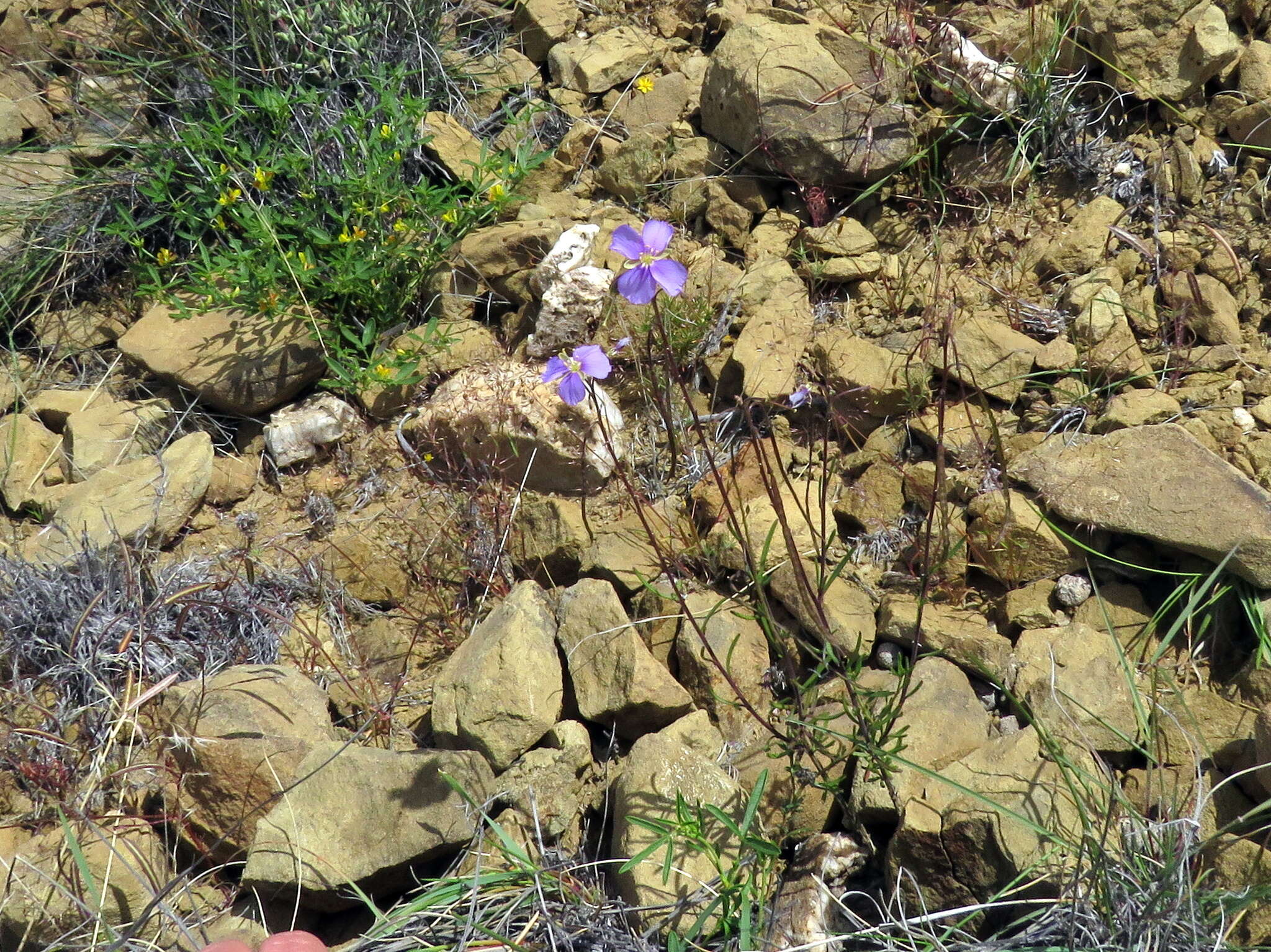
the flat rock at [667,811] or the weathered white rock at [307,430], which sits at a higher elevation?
the weathered white rock at [307,430]

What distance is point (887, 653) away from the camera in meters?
2.33

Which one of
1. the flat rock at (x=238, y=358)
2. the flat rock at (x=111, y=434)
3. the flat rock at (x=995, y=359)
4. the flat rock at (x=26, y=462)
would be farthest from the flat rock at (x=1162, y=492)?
the flat rock at (x=26, y=462)

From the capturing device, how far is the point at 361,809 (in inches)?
84.0

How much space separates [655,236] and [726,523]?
0.87 m

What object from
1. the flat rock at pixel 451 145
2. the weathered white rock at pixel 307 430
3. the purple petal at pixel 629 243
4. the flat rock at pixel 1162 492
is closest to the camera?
the purple petal at pixel 629 243

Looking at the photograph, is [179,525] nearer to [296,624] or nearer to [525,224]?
[296,624]

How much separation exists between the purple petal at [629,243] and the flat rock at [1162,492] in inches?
45.0

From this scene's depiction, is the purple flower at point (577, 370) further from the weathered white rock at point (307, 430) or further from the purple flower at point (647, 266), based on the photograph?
the weathered white rock at point (307, 430)

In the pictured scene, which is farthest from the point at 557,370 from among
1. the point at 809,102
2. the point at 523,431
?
the point at 809,102

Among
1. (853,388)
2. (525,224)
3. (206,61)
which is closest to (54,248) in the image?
(206,61)

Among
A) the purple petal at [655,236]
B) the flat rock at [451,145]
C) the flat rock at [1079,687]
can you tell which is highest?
the purple petal at [655,236]

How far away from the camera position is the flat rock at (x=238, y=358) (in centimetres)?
327

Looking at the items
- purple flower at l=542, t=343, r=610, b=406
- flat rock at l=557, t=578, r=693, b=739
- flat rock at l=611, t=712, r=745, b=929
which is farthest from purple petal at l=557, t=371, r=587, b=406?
flat rock at l=611, t=712, r=745, b=929

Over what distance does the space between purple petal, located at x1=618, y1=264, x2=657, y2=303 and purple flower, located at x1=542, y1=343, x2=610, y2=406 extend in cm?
15
